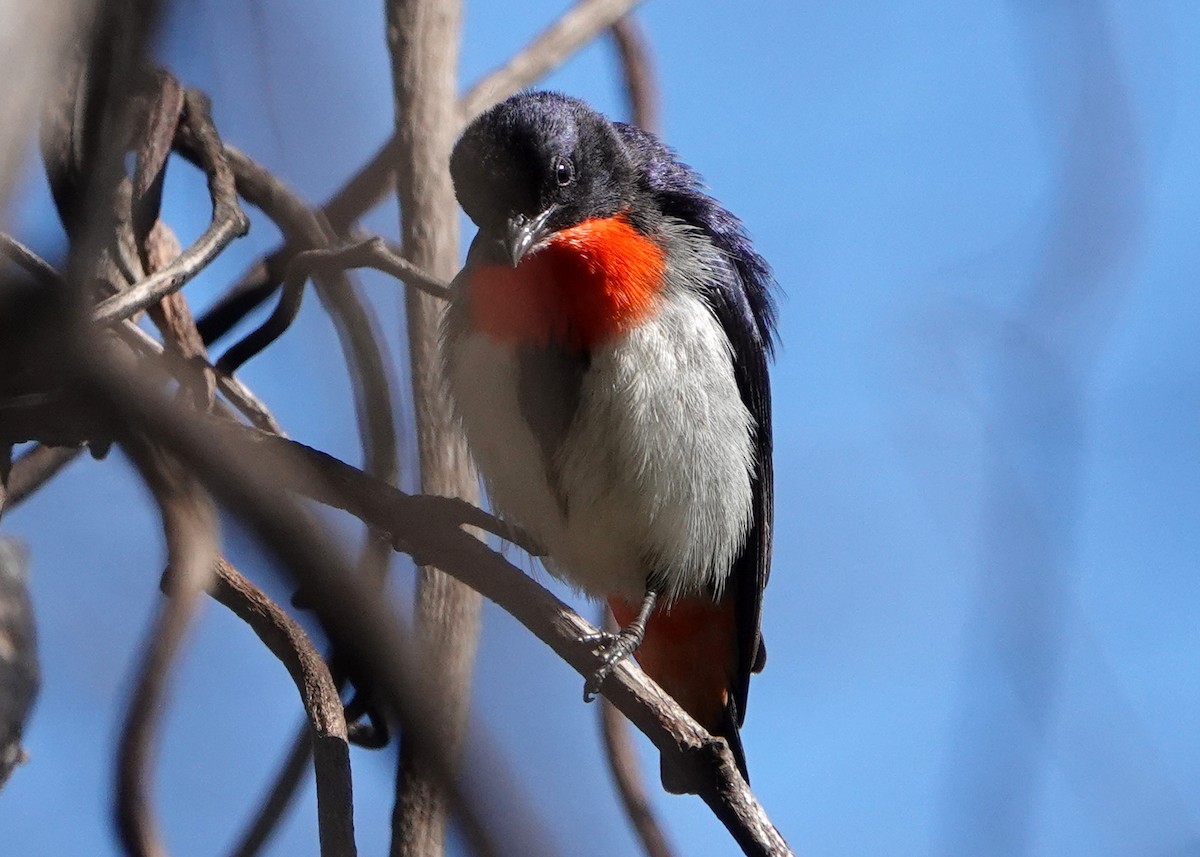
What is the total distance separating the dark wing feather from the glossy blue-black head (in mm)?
119

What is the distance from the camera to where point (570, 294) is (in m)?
3.10

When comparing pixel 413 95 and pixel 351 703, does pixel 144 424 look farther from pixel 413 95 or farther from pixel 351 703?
pixel 413 95

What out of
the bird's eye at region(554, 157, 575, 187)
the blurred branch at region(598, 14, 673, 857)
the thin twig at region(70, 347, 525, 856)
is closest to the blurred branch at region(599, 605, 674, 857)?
the blurred branch at region(598, 14, 673, 857)

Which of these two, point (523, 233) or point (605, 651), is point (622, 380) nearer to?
point (523, 233)

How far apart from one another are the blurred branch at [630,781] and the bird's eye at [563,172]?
1.30 metres

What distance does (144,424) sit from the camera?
98cm

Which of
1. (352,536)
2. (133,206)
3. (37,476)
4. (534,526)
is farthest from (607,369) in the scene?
(352,536)

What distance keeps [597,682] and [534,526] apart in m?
1.04

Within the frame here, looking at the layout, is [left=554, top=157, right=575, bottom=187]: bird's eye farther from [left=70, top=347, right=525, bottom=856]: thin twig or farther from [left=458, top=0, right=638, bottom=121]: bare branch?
[left=70, top=347, right=525, bottom=856]: thin twig

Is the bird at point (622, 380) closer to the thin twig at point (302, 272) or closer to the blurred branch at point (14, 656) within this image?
the thin twig at point (302, 272)

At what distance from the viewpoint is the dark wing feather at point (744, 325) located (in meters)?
3.39

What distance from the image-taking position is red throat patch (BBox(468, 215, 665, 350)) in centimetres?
303

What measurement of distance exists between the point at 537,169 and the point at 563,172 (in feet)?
0.30

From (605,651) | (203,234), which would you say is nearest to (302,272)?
(203,234)
